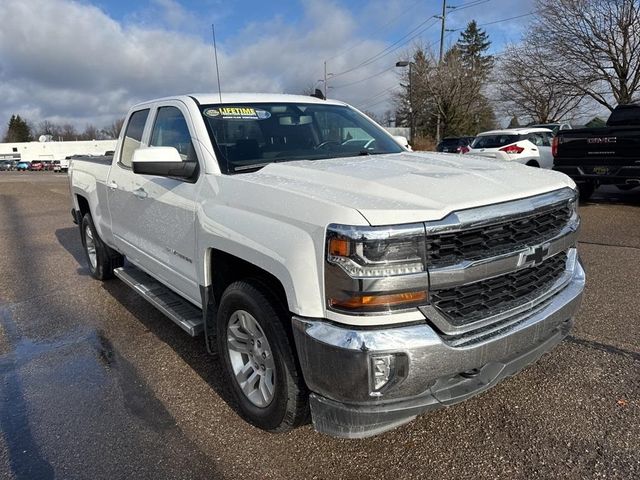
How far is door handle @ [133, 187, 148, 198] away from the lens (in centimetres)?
393

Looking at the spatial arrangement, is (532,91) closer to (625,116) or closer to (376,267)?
(625,116)

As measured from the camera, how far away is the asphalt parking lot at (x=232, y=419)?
2.56 metres

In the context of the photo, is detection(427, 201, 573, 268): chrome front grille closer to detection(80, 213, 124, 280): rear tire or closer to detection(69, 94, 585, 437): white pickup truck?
detection(69, 94, 585, 437): white pickup truck

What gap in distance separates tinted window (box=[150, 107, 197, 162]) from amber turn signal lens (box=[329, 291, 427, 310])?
5.61 feet

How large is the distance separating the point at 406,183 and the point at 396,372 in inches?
36.7

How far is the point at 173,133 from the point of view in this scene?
382 cm

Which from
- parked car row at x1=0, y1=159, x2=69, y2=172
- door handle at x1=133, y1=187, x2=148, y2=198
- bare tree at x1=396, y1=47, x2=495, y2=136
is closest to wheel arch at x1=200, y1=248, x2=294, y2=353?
door handle at x1=133, y1=187, x2=148, y2=198

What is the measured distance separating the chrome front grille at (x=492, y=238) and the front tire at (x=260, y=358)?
2.81 ft

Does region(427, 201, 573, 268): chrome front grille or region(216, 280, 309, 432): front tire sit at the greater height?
region(427, 201, 573, 268): chrome front grille

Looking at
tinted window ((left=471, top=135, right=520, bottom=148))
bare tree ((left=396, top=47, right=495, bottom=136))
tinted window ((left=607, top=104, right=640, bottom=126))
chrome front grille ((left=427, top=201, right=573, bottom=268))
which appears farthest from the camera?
bare tree ((left=396, top=47, right=495, bottom=136))

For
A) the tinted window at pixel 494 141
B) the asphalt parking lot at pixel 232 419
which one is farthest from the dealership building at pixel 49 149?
the asphalt parking lot at pixel 232 419

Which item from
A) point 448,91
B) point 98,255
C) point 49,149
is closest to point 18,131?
point 49,149

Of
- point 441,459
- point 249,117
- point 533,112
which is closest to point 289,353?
point 441,459

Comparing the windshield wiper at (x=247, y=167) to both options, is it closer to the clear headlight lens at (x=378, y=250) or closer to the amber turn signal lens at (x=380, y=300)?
the clear headlight lens at (x=378, y=250)
